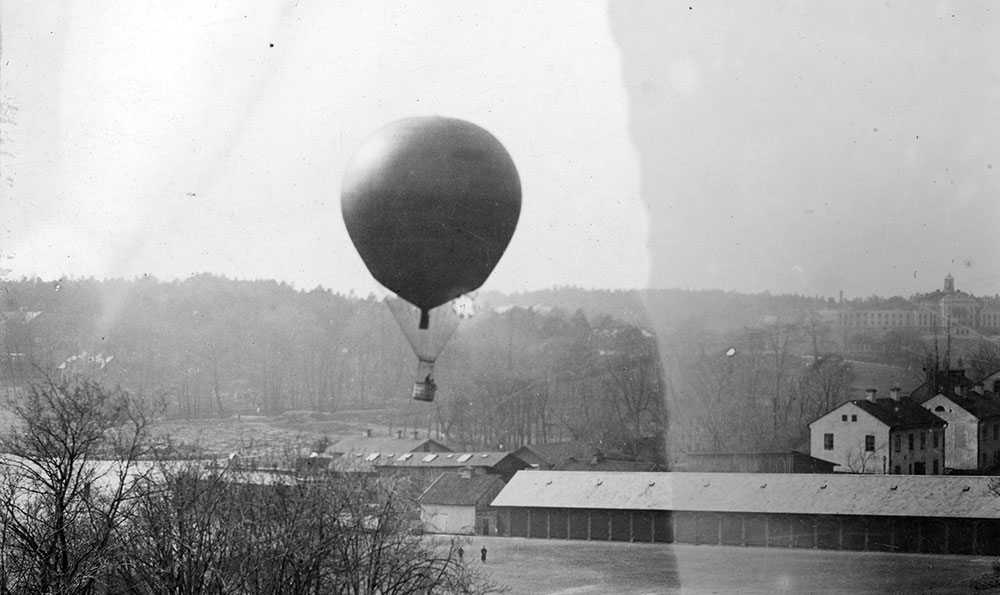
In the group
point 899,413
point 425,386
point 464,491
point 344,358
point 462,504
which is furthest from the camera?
point 344,358

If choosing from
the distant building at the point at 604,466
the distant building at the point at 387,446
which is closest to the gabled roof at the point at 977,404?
the distant building at the point at 604,466

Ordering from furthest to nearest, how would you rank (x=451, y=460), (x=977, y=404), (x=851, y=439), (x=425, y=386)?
1. (x=451, y=460)
2. (x=977, y=404)
3. (x=851, y=439)
4. (x=425, y=386)

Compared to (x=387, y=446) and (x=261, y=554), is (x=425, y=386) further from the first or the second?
(x=387, y=446)

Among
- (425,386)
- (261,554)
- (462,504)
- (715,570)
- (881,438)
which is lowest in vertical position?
(715,570)

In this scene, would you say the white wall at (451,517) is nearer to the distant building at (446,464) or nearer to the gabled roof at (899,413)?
the distant building at (446,464)

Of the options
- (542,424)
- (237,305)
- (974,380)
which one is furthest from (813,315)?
(237,305)

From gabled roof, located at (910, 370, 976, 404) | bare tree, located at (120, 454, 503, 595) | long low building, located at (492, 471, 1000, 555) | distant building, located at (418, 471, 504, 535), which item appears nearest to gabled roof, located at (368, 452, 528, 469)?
distant building, located at (418, 471, 504, 535)

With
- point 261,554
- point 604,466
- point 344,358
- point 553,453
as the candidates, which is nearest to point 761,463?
point 604,466

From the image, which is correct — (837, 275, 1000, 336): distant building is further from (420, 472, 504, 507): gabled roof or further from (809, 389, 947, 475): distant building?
(420, 472, 504, 507): gabled roof
